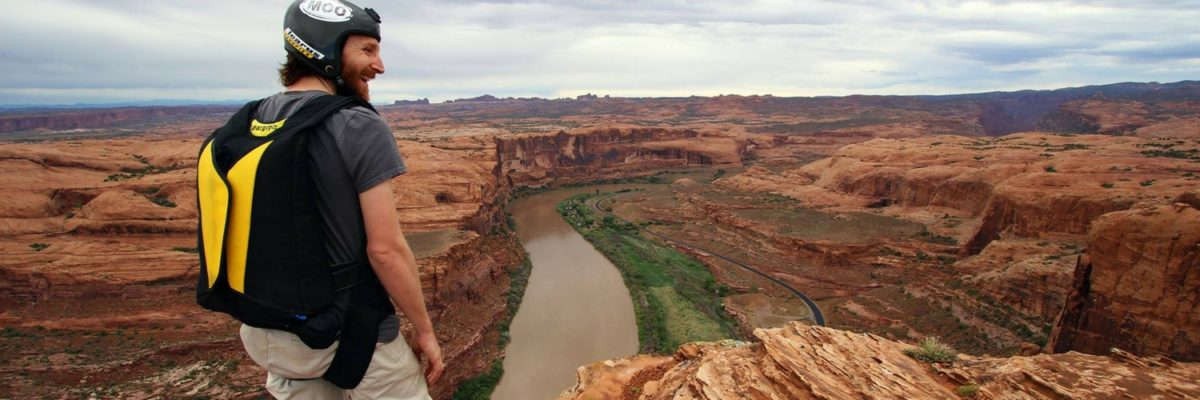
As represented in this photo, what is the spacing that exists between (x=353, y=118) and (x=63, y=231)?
20860 mm

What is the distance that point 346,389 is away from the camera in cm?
195

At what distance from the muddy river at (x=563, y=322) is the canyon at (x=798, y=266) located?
128 cm

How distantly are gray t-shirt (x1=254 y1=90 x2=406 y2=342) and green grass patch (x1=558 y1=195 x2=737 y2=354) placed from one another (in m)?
16.5

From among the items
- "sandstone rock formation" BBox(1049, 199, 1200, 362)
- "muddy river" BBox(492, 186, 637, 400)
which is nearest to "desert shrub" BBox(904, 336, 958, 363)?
"sandstone rock formation" BBox(1049, 199, 1200, 362)

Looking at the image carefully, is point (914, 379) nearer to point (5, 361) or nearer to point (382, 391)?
point (382, 391)

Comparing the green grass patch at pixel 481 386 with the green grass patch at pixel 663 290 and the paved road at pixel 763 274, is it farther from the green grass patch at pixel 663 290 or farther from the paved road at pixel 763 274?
the paved road at pixel 763 274

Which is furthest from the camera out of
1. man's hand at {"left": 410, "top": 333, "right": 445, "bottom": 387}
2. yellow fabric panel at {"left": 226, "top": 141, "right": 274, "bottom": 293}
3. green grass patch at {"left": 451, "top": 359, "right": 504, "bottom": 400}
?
green grass patch at {"left": 451, "top": 359, "right": 504, "bottom": 400}

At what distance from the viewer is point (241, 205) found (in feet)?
5.43

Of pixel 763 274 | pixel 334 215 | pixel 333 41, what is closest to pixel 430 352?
pixel 334 215

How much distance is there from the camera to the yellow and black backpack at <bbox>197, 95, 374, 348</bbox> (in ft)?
5.42

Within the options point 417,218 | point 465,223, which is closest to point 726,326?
point 465,223

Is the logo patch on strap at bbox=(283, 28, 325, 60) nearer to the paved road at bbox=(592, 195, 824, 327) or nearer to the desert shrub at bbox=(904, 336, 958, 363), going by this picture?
the desert shrub at bbox=(904, 336, 958, 363)

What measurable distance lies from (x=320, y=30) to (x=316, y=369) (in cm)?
111

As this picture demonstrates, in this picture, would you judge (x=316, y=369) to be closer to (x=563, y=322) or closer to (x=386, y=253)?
(x=386, y=253)
